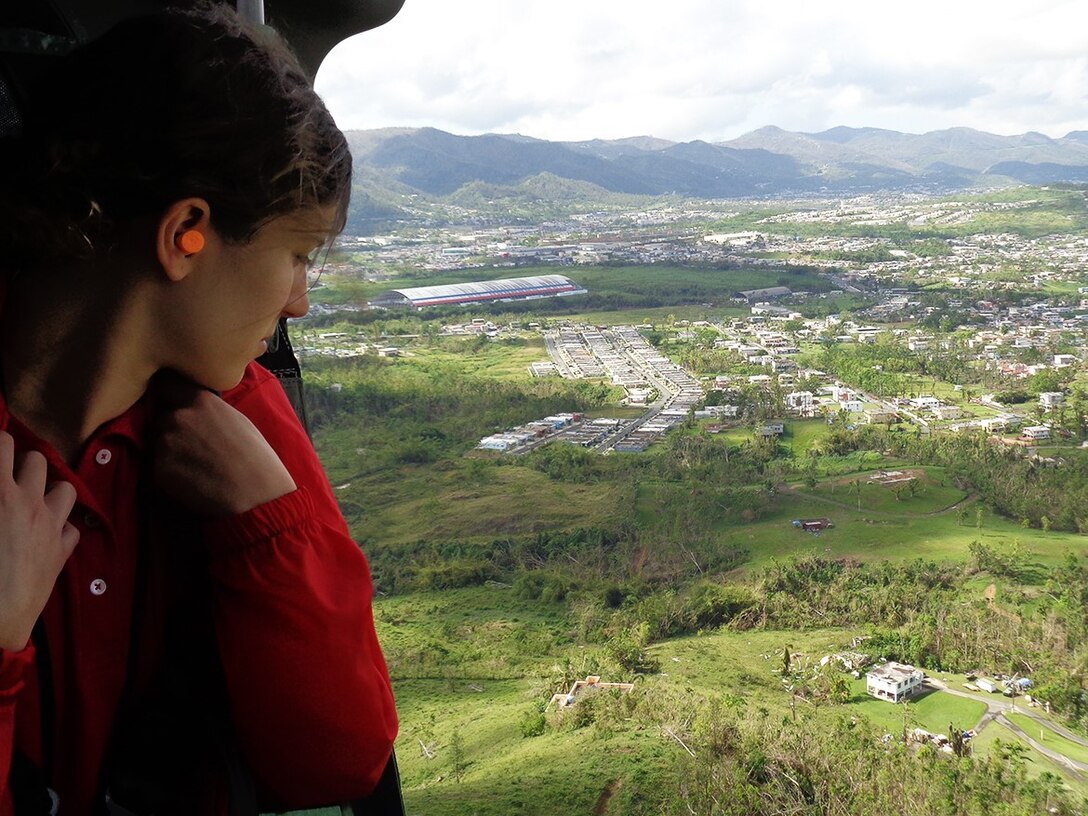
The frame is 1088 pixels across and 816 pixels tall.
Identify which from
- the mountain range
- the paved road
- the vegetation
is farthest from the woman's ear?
the mountain range

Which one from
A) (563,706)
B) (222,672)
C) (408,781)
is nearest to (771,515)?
(563,706)

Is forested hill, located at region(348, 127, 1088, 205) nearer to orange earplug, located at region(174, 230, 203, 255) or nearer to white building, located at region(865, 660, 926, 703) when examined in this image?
white building, located at region(865, 660, 926, 703)

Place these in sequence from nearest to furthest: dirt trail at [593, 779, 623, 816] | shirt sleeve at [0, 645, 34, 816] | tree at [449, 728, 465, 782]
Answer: shirt sleeve at [0, 645, 34, 816] < dirt trail at [593, 779, 623, 816] < tree at [449, 728, 465, 782]

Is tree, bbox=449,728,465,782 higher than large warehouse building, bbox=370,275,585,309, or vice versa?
large warehouse building, bbox=370,275,585,309

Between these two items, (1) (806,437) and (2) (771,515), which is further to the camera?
(1) (806,437)

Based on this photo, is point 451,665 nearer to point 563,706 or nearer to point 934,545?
point 563,706

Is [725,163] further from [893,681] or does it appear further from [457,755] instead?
[457,755]
